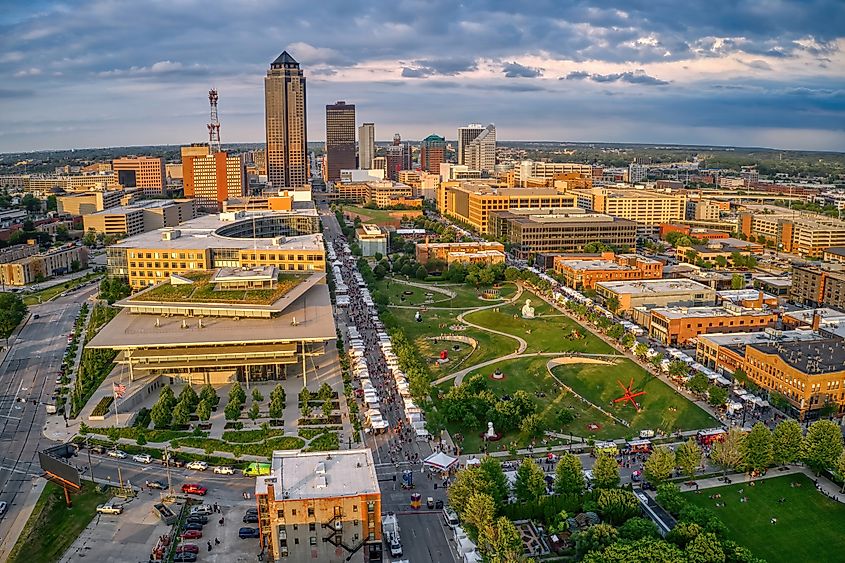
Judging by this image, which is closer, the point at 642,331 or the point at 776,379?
the point at 776,379

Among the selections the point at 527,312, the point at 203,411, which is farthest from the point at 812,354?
the point at 203,411

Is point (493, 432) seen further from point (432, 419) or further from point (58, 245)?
point (58, 245)

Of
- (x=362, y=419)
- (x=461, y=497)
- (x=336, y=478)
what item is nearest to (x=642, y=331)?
(x=362, y=419)

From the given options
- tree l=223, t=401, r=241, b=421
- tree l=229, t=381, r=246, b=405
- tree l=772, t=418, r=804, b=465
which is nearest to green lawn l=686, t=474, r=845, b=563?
tree l=772, t=418, r=804, b=465

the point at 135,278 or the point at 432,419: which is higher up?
the point at 135,278

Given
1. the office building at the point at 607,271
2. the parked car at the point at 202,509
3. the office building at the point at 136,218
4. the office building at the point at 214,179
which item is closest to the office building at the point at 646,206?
the office building at the point at 607,271

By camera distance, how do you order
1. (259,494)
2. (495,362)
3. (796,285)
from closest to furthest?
(259,494) → (495,362) → (796,285)

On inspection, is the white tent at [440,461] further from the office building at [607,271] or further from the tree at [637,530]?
the office building at [607,271]
